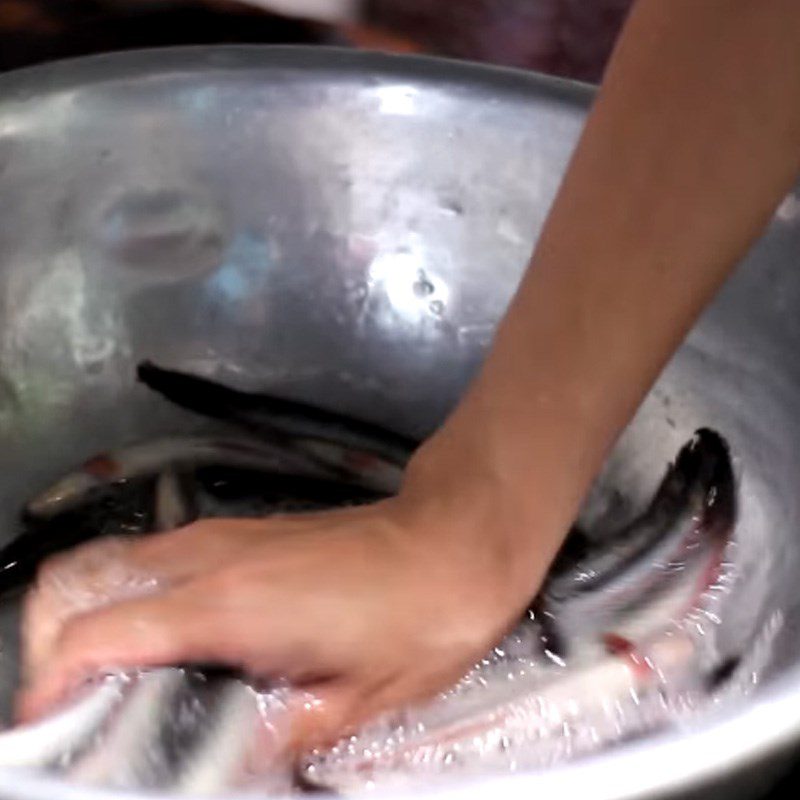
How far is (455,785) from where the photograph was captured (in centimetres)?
28

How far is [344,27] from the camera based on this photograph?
829mm

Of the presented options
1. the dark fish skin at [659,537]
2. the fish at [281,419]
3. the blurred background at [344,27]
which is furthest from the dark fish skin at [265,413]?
the blurred background at [344,27]

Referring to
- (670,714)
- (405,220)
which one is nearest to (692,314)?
(670,714)

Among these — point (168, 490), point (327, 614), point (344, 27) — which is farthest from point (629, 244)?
point (344, 27)

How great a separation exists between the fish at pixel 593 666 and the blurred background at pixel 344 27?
0.36 meters

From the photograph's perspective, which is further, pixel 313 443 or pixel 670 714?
pixel 313 443

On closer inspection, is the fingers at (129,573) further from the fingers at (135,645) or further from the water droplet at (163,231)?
the water droplet at (163,231)

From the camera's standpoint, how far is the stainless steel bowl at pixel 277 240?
1.82ft

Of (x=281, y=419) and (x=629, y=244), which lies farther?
(x=281, y=419)

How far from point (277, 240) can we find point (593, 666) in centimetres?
25

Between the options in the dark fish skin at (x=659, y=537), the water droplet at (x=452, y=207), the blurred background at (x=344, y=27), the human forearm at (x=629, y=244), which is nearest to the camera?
the human forearm at (x=629, y=244)

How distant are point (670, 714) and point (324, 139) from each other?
0.30 meters

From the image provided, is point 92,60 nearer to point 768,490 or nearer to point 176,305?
point 176,305

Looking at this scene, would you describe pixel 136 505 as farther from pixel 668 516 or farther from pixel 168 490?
pixel 668 516
